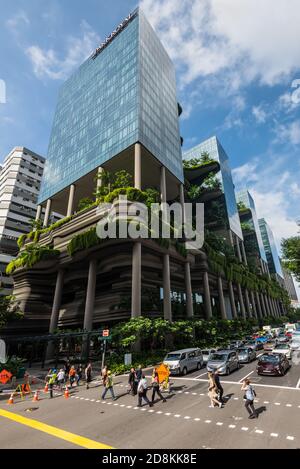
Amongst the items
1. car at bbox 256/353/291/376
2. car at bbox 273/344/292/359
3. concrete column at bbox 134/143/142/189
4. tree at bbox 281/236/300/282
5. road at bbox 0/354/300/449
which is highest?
concrete column at bbox 134/143/142/189

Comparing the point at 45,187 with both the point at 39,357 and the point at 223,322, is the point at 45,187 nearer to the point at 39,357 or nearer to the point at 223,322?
the point at 39,357

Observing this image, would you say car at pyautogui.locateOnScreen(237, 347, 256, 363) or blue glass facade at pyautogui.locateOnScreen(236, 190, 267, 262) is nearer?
car at pyautogui.locateOnScreen(237, 347, 256, 363)

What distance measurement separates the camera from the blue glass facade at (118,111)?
44.7 m

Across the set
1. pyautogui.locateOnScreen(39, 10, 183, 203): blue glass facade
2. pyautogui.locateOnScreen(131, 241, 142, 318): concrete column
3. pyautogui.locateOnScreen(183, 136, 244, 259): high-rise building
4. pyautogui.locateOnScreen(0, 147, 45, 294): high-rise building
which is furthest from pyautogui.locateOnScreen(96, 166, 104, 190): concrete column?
pyautogui.locateOnScreen(183, 136, 244, 259): high-rise building

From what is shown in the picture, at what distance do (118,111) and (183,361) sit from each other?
141 feet

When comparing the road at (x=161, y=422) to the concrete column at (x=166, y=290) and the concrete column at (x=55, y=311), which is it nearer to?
the concrete column at (x=166, y=290)

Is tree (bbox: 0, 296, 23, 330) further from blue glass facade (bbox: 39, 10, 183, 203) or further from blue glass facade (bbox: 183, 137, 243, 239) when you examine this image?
blue glass facade (bbox: 183, 137, 243, 239)

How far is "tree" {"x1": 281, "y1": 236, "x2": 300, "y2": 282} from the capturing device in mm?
35688

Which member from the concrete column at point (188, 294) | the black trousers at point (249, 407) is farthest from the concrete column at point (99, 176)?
the black trousers at point (249, 407)

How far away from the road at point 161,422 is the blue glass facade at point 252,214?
310 ft

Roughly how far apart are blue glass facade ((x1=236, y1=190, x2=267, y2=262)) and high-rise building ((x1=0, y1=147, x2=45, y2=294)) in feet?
273

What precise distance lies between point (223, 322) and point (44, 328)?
104 ft

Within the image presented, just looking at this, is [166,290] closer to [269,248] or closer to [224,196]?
[224,196]

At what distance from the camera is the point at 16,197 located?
7769cm
